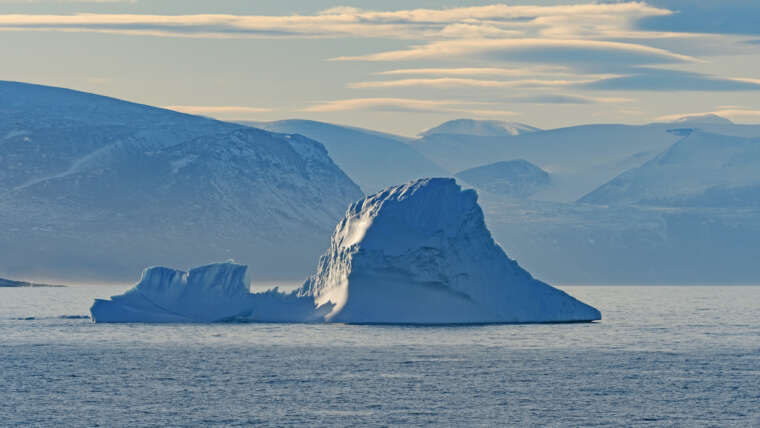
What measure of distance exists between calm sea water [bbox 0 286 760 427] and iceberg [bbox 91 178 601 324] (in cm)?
162

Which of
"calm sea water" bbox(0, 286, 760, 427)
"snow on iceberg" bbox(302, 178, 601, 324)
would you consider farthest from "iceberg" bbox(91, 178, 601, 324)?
"calm sea water" bbox(0, 286, 760, 427)

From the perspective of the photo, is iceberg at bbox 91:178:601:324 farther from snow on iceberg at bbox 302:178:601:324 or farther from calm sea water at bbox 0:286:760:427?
calm sea water at bbox 0:286:760:427

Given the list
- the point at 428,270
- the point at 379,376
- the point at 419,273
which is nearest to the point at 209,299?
the point at 419,273

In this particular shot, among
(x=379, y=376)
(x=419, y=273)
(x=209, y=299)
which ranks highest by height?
(x=419, y=273)

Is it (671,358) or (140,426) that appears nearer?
(140,426)

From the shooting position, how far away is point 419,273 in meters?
72.8

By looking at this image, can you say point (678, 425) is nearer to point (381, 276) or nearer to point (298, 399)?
point (298, 399)

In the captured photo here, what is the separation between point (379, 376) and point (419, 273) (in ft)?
56.7

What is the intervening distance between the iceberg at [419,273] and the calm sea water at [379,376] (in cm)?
162

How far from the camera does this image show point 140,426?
42.7 metres

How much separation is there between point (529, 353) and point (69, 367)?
22.8 m

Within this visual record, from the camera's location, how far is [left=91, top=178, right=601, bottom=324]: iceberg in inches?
2879

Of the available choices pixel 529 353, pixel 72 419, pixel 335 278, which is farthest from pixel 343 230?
pixel 72 419

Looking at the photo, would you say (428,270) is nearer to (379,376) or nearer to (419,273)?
(419,273)
